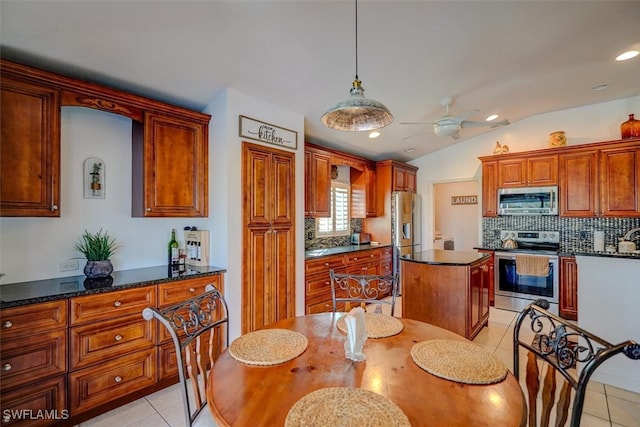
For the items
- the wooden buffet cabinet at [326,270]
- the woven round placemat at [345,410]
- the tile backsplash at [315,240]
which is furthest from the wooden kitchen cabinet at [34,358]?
the tile backsplash at [315,240]

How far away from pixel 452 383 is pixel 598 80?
14.2ft

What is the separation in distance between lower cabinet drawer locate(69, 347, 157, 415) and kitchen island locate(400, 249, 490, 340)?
8.33 feet

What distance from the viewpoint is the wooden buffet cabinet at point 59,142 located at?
194 centimetres

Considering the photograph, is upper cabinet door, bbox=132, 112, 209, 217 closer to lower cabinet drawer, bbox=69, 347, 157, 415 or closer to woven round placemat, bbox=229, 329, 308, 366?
lower cabinet drawer, bbox=69, 347, 157, 415

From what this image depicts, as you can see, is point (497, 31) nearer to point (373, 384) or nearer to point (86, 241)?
point (373, 384)

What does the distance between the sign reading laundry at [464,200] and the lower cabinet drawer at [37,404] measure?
25.5ft

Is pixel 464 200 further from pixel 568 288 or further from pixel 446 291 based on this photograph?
pixel 446 291

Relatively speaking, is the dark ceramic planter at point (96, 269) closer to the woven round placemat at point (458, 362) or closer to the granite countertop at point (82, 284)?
the granite countertop at point (82, 284)

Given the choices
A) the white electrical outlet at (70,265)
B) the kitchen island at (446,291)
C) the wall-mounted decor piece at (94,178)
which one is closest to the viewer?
the white electrical outlet at (70,265)

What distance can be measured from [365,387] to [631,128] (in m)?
5.12

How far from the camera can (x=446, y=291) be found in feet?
10.2

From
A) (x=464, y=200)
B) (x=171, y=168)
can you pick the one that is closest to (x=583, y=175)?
(x=464, y=200)

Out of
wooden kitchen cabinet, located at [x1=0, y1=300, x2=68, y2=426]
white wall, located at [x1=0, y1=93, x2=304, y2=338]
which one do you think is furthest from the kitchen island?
wooden kitchen cabinet, located at [x1=0, y1=300, x2=68, y2=426]

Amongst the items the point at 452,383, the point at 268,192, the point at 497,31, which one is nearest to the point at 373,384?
the point at 452,383
